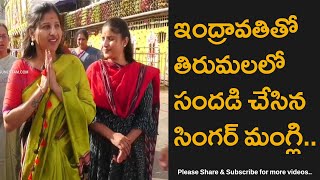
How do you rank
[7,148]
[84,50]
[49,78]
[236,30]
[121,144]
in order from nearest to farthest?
1. [236,30]
2. [49,78]
3. [121,144]
4. [7,148]
5. [84,50]

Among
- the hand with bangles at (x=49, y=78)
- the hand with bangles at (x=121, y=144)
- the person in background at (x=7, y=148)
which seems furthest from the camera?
the person in background at (x=7, y=148)

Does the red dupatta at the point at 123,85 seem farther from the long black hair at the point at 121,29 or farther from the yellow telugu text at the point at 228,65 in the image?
the yellow telugu text at the point at 228,65

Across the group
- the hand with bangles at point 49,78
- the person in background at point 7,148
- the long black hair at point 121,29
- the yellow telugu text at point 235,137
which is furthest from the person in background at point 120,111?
the person in background at point 7,148

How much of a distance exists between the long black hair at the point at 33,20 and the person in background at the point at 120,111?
28 cm

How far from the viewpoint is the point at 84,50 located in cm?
332

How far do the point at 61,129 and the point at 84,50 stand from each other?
1.84 metres

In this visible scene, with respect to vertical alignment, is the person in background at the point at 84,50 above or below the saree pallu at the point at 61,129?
above

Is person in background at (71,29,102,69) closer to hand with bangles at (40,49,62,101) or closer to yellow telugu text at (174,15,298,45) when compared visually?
hand with bangles at (40,49,62,101)

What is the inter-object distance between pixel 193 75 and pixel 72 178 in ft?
2.04

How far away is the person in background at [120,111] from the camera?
172 cm

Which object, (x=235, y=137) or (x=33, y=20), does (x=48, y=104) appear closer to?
(x=33, y=20)

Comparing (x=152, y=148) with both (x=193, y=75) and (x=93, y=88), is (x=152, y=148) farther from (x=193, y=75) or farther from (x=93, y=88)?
(x=193, y=75)

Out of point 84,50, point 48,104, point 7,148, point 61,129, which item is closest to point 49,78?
point 48,104

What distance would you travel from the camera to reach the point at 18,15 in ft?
7.27
